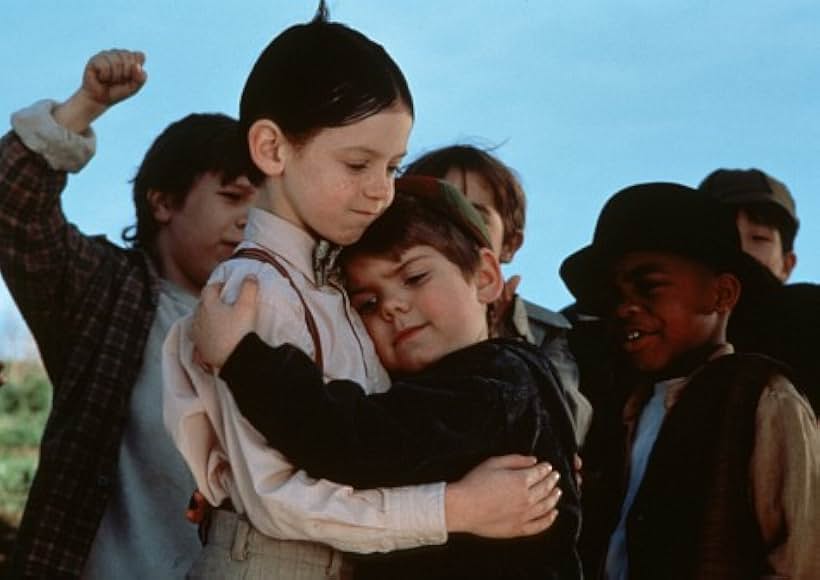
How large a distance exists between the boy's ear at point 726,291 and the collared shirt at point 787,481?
49 cm

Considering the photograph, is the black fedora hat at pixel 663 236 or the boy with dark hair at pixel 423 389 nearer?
the boy with dark hair at pixel 423 389

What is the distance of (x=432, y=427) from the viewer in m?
2.42

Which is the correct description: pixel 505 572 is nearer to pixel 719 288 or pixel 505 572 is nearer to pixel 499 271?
pixel 499 271

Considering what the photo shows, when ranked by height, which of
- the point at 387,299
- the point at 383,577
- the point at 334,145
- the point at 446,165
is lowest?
the point at 383,577

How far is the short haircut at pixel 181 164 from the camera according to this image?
4.05 meters

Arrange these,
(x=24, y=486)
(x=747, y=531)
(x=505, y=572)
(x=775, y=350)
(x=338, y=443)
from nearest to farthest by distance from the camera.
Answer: (x=338, y=443) < (x=505, y=572) < (x=747, y=531) < (x=775, y=350) < (x=24, y=486)

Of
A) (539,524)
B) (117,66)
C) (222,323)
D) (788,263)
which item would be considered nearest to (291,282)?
(222,323)

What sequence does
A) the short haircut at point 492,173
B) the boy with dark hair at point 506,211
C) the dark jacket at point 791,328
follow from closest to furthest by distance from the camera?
the dark jacket at point 791,328 → the boy with dark hair at point 506,211 → the short haircut at point 492,173

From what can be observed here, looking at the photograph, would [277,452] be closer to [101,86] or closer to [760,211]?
[101,86]

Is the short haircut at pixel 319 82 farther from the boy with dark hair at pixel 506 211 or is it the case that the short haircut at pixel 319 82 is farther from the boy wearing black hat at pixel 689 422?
the boy with dark hair at pixel 506 211

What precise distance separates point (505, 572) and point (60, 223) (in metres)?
1.60

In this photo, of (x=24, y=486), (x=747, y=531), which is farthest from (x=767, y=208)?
(x=24, y=486)

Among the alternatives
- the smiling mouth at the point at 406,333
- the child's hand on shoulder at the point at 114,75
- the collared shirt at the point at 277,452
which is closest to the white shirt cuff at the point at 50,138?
the child's hand on shoulder at the point at 114,75

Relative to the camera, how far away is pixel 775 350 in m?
4.18
